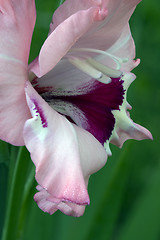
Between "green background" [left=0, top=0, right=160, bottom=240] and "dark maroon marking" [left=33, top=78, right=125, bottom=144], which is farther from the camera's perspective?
"green background" [left=0, top=0, right=160, bottom=240]

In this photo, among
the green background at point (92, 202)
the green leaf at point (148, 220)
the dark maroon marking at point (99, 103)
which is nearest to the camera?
the dark maroon marking at point (99, 103)

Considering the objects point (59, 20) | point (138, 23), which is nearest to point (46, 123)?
point (59, 20)

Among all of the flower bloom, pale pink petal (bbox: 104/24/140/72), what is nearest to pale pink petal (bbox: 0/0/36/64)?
the flower bloom

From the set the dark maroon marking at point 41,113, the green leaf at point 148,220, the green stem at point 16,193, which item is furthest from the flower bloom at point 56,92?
the green leaf at point 148,220

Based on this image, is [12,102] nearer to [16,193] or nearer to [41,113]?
[41,113]

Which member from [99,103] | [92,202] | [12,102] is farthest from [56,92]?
[92,202]

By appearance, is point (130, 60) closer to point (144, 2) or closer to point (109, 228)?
point (109, 228)

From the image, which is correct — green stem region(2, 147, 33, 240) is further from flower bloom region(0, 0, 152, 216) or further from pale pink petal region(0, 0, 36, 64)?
pale pink petal region(0, 0, 36, 64)

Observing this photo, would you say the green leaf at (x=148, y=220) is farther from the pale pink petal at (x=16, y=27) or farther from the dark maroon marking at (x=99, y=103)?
the pale pink petal at (x=16, y=27)
